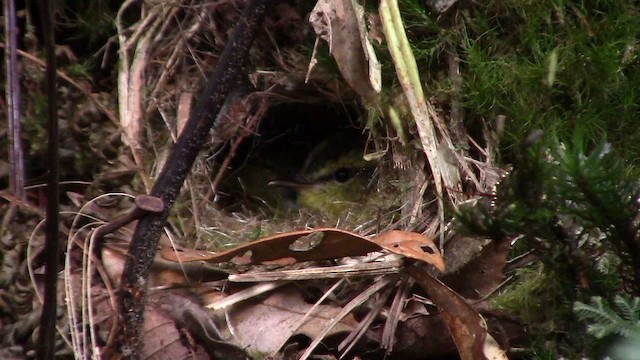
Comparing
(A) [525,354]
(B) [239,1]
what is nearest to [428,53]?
(B) [239,1]

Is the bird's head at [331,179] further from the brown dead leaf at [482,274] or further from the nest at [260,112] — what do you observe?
the brown dead leaf at [482,274]

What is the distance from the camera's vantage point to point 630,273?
182cm

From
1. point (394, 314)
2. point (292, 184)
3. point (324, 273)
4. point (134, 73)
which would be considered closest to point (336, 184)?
point (292, 184)

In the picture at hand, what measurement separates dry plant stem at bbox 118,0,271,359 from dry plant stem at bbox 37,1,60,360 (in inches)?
8.2

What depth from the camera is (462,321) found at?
2.01 m

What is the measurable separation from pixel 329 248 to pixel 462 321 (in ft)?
1.41

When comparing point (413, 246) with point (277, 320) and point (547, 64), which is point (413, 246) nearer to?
point (277, 320)

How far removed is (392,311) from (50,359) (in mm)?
890

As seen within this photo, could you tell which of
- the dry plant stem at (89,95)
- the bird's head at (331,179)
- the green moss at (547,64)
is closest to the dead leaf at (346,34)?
the green moss at (547,64)

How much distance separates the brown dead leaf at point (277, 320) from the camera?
218 cm

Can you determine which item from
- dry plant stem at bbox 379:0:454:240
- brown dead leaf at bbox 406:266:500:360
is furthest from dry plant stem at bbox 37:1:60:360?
dry plant stem at bbox 379:0:454:240

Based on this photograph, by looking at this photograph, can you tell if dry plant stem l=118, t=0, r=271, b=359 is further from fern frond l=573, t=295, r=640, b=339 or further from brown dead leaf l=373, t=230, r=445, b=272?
fern frond l=573, t=295, r=640, b=339

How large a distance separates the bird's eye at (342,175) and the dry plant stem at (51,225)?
2.16m

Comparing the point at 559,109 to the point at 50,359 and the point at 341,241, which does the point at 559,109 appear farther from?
the point at 50,359
